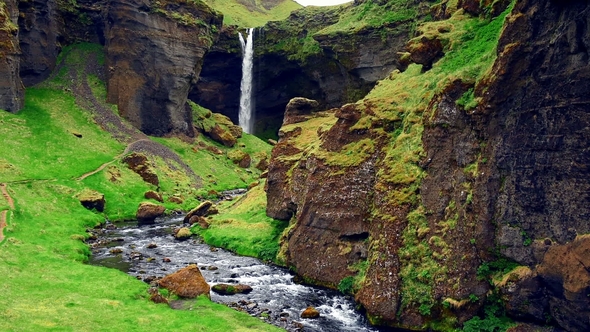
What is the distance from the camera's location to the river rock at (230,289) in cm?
3922

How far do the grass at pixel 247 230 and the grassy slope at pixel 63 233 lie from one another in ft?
49.4

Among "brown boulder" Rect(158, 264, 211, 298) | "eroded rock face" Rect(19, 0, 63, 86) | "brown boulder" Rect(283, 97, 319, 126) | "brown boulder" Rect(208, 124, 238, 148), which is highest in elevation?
"eroded rock face" Rect(19, 0, 63, 86)

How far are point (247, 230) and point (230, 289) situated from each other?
1848cm

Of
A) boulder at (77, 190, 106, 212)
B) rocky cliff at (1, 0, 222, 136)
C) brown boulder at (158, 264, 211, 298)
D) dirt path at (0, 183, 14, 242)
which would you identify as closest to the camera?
brown boulder at (158, 264, 211, 298)

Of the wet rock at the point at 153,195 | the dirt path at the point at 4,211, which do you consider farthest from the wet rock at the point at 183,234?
the wet rock at the point at 153,195

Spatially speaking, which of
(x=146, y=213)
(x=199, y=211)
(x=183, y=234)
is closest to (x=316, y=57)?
(x=199, y=211)

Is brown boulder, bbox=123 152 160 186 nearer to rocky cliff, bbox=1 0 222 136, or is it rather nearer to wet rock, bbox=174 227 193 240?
rocky cliff, bbox=1 0 222 136

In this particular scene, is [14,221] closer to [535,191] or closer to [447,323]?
[447,323]

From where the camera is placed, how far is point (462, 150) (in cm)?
3394

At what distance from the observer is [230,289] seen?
3931 centimetres

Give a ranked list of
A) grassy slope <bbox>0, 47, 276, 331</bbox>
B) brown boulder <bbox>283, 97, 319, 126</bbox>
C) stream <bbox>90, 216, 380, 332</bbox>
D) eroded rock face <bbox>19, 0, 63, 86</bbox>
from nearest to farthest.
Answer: grassy slope <bbox>0, 47, 276, 331</bbox> → stream <bbox>90, 216, 380, 332</bbox> → brown boulder <bbox>283, 97, 319, 126</bbox> → eroded rock face <bbox>19, 0, 63, 86</bbox>

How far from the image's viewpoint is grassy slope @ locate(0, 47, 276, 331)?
98.2 ft

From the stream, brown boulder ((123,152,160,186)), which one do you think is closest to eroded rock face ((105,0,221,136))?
brown boulder ((123,152,160,186))

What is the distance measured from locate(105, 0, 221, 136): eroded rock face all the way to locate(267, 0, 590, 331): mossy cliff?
2936 inches
